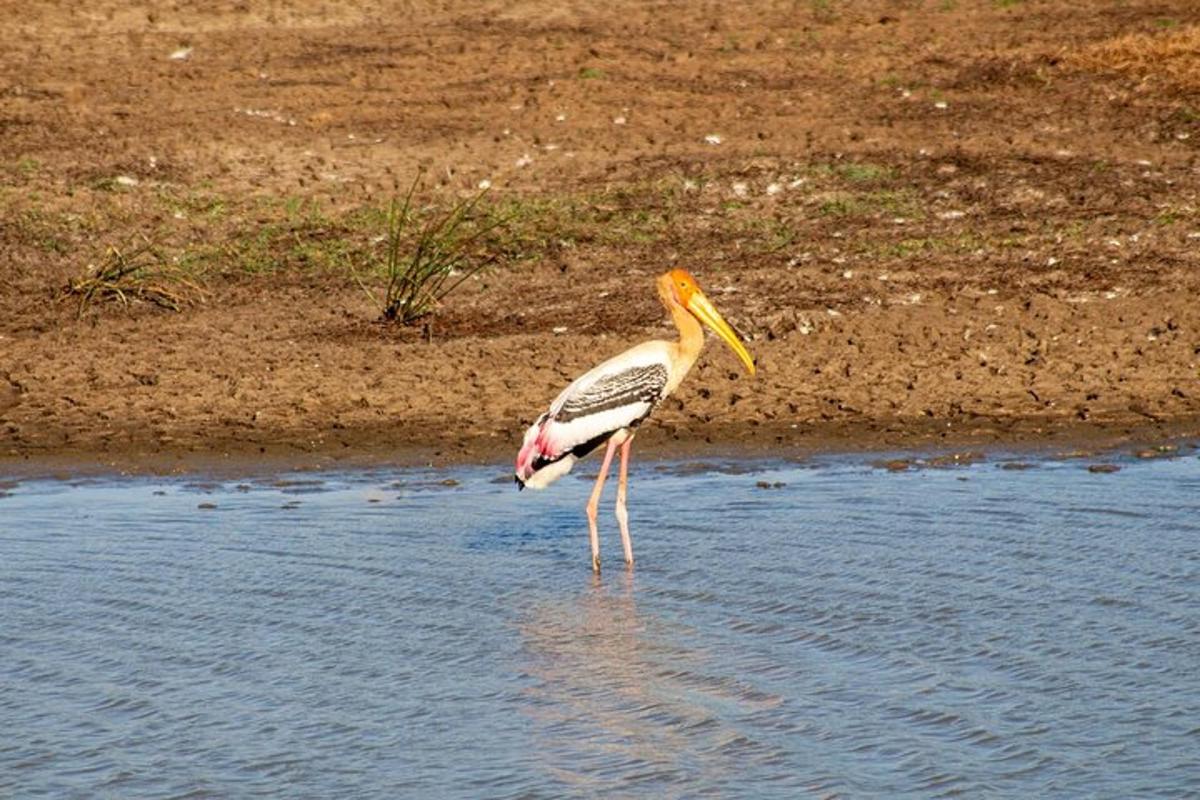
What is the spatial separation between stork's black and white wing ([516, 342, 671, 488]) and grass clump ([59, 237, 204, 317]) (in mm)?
5040

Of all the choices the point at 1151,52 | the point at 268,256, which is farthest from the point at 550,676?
the point at 1151,52

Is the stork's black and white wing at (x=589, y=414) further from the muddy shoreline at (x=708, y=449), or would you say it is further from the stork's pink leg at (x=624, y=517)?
the muddy shoreline at (x=708, y=449)

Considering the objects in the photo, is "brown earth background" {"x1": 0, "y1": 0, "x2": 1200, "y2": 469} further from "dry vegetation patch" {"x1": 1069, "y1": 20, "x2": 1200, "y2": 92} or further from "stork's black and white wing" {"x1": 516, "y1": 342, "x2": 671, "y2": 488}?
"stork's black and white wing" {"x1": 516, "y1": 342, "x2": 671, "y2": 488}

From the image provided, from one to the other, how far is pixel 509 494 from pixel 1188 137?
312 inches

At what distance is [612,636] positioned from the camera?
8156mm

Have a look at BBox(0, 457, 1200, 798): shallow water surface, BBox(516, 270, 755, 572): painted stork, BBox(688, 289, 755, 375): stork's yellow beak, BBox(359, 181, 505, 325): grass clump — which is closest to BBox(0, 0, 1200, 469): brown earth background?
BBox(359, 181, 505, 325): grass clump

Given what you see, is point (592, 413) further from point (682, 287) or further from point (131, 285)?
point (131, 285)

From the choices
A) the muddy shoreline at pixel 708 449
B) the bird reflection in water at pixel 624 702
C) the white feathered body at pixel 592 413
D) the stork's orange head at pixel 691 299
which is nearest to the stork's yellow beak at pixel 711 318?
the stork's orange head at pixel 691 299

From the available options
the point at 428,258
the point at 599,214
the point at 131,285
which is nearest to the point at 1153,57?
the point at 599,214

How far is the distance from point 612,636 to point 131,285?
666 centimetres

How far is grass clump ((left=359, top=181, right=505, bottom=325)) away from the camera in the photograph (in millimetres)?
13250

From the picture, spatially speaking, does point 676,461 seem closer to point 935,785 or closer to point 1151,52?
point 935,785

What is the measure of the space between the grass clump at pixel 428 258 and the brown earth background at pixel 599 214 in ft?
0.49

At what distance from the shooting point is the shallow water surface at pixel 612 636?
6.51 meters
